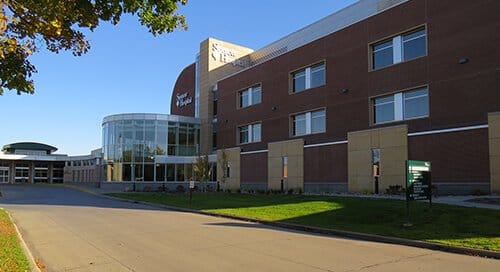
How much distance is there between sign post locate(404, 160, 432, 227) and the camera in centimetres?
1577

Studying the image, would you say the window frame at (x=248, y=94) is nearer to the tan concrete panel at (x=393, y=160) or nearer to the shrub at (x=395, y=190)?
the tan concrete panel at (x=393, y=160)

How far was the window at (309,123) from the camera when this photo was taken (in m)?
35.3

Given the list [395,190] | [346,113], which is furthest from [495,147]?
[346,113]

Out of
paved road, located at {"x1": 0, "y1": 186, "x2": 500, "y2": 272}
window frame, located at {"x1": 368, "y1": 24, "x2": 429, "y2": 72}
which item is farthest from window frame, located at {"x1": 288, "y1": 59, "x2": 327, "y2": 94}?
paved road, located at {"x1": 0, "y1": 186, "x2": 500, "y2": 272}

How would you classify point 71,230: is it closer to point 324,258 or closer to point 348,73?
point 324,258

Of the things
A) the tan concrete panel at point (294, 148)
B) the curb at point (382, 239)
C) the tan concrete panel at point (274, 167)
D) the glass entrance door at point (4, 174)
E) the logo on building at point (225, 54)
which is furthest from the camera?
the glass entrance door at point (4, 174)

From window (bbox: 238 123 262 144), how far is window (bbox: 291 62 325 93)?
597 cm

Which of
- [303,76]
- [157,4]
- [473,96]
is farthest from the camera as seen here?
[303,76]

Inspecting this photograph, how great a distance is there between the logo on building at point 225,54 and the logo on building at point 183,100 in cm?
697

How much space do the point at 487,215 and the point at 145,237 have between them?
10633 mm

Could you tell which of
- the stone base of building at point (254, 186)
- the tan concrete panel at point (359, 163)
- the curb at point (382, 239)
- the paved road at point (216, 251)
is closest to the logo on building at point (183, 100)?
the stone base of building at point (254, 186)

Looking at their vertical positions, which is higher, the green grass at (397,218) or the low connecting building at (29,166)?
the low connecting building at (29,166)

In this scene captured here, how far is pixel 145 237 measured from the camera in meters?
14.1

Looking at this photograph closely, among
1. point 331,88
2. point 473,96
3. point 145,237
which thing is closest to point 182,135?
point 331,88
